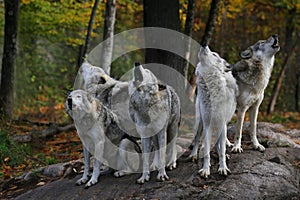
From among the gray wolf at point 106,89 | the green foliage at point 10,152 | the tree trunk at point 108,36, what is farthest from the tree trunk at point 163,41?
the green foliage at point 10,152

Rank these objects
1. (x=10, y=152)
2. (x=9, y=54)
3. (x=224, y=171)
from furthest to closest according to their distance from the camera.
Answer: (x=9, y=54) < (x=10, y=152) < (x=224, y=171)

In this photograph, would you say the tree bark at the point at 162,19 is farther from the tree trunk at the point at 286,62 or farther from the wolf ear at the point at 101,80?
the tree trunk at the point at 286,62

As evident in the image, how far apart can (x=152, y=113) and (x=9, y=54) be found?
306 inches

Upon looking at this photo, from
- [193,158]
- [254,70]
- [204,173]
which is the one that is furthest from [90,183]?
[254,70]

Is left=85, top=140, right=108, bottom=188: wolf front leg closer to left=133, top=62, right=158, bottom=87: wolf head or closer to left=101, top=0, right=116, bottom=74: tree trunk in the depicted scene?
left=133, top=62, right=158, bottom=87: wolf head

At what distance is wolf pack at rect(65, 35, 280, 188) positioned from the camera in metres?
5.57

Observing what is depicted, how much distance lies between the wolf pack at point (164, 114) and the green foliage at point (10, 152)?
314 cm

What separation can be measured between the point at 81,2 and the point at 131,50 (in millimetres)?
4675

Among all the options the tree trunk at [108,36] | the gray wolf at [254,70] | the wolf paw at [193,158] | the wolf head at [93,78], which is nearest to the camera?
the gray wolf at [254,70]

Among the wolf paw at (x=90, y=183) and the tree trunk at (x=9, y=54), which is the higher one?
the tree trunk at (x=9, y=54)

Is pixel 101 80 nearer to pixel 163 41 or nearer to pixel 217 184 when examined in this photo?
pixel 163 41

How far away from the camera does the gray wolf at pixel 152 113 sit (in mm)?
5586

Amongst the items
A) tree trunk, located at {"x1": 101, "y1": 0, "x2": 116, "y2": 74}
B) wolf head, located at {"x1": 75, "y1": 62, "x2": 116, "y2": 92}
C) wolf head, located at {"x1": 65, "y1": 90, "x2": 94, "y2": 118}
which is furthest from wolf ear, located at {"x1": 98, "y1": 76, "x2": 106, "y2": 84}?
tree trunk, located at {"x1": 101, "y1": 0, "x2": 116, "y2": 74}

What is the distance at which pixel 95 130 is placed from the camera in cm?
597
